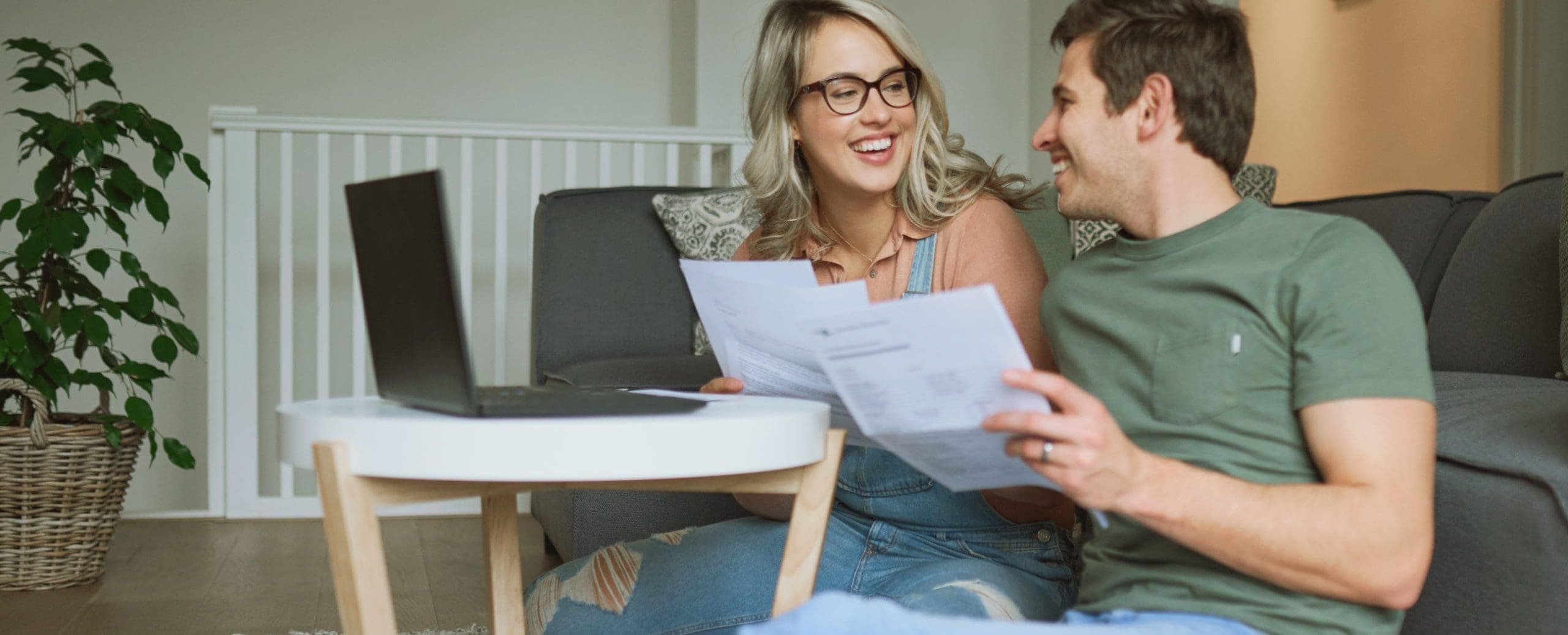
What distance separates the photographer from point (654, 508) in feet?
6.98

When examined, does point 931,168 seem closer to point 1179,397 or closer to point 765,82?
point 765,82

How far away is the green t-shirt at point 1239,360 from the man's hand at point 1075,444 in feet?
0.43

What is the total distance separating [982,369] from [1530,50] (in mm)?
2533

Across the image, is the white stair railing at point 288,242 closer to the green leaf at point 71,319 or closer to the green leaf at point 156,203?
the green leaf at point 156,203

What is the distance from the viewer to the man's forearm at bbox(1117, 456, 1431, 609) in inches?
33.9

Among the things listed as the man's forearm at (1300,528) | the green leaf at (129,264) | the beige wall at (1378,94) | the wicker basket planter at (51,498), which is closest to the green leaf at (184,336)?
the green leaf at (129,264)

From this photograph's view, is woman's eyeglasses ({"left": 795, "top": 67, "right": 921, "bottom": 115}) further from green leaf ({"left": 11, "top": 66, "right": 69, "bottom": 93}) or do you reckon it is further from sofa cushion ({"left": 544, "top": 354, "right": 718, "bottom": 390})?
green leaf ({"left": 11, "top": 66, "right": 69, "bottom": 93})

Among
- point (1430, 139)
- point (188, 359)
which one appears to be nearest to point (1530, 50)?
point (1430, 139)

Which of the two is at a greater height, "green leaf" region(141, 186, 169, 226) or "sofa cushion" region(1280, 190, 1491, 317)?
"green leaf" region(141, 186, 169, 226)

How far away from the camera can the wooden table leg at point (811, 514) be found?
41.0 inches

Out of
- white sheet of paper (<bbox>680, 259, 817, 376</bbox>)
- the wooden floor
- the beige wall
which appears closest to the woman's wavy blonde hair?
white sheet of paper (<bbox>680, 259, 817, 376</bbox>)

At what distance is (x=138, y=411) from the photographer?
Result: 2.64 meters

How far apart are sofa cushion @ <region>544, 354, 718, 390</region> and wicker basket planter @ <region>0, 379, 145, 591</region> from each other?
100cm

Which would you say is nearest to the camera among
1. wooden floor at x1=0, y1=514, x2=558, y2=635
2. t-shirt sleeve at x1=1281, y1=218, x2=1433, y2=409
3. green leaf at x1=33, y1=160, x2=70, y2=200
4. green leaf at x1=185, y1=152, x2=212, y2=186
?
t-shirt sleeve at x1=1281, y1=218, x2=1433, y2=409
